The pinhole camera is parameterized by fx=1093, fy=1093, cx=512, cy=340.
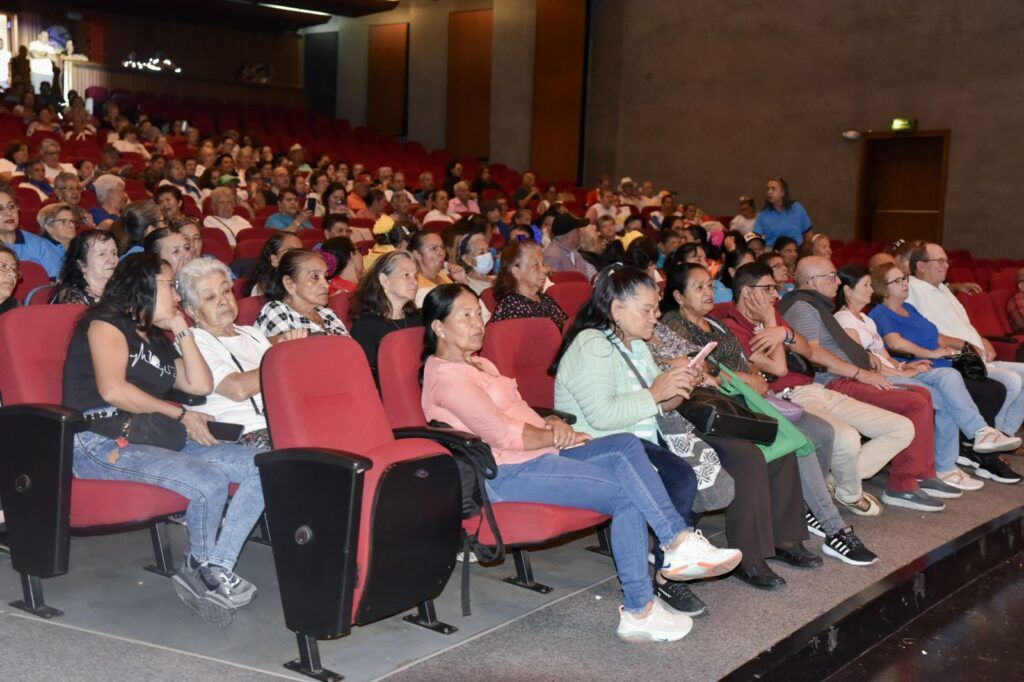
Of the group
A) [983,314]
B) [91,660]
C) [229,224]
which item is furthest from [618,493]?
[229,224]

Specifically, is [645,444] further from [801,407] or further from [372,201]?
[372,201]

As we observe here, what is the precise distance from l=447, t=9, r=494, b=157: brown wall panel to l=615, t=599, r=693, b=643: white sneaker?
13134 millimetres

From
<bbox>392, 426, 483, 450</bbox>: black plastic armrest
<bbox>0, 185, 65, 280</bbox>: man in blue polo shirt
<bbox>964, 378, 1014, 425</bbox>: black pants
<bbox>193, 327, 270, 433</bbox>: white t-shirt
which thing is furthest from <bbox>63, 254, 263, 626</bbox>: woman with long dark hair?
<bbox>964, 378, 1014, 425</bbox>: black pants

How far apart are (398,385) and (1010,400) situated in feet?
11.3

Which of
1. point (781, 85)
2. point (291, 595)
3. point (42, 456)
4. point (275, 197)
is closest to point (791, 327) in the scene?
point (291, 595)

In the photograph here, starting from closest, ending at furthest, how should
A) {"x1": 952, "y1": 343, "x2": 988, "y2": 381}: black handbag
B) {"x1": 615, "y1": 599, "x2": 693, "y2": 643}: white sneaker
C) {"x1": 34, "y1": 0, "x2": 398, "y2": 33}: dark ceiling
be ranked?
{"x1": 615, "y1": 599, "x2": 693, "y2": 643}: white sneaker → {"x1": 952, "y1": 343, "x2": 988, "y2": 381}: black handbag → {"x1": 34, "y1": 0, "x2": 398, "y2": 33}: dark ceiling

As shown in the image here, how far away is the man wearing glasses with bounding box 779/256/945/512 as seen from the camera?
4.45 meters

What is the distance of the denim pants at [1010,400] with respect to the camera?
17.3ft

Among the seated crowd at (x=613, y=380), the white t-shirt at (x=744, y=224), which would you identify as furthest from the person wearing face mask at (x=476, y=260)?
the white t-shirt at (x=744, y=224)

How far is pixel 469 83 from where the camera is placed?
51.7 feet

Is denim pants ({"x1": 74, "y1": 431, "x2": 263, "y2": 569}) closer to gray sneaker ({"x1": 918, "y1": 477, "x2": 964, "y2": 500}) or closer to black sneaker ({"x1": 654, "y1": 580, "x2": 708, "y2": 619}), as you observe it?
black sneaker ({"x1": 654, "y1": 580, "x2": 708, "y2": 619})

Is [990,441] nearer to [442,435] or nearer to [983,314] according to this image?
[983,314]

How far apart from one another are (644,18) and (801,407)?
34.8ft

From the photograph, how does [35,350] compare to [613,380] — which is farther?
[613,380]
